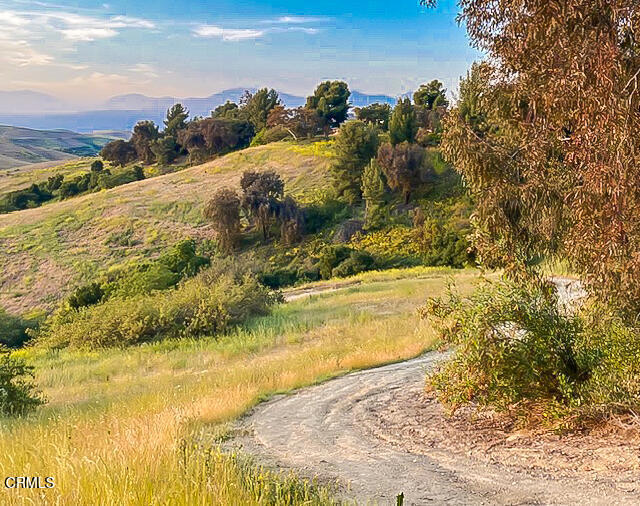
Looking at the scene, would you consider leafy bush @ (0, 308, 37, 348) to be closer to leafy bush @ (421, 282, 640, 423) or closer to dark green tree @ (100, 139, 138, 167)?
leafy bush @ (421, 282, 640, 423)

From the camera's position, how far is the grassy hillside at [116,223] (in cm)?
4616

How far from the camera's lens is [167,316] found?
21891 millimetres

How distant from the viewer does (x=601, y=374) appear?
6.97 m

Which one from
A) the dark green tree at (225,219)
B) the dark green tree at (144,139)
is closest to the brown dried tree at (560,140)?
the dark green tree at (225,219)

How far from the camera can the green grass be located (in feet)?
14.1

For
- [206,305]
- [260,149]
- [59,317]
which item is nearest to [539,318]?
[206,305]

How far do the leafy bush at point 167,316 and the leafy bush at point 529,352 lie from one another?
14.8 metres

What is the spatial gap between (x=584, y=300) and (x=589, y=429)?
4.92ft

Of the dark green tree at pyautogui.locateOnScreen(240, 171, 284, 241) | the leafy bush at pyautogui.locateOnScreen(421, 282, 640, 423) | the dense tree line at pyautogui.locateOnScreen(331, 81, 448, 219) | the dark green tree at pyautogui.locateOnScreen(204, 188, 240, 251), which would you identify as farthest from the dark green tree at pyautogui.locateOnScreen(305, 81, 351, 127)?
the leafy bush at pyautogui.locateOnScreen(421, 282, 640, 423)

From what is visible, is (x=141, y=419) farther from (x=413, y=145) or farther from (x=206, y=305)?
(x=413, y=145)

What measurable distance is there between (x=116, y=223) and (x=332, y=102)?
3142cm

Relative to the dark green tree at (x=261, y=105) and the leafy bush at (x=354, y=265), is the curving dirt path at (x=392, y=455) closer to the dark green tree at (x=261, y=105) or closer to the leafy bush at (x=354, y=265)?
the leafy bush at (x=354, y=265)

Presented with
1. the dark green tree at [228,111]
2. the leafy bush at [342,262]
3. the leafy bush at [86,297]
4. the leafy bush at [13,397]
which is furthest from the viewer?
the dark green tree at [228,111]

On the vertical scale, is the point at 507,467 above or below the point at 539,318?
below
